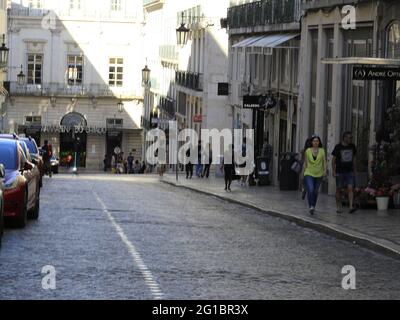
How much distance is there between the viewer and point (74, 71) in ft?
301

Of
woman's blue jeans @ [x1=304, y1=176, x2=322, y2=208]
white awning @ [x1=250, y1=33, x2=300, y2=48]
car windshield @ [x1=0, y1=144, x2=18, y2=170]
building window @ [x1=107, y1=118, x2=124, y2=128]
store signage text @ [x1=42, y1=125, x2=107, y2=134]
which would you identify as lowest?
woman's blue jeans @ [x1=304, y1=176, x2=322, y2=208]

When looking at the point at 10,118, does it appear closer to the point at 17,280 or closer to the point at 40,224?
the point at 40,224

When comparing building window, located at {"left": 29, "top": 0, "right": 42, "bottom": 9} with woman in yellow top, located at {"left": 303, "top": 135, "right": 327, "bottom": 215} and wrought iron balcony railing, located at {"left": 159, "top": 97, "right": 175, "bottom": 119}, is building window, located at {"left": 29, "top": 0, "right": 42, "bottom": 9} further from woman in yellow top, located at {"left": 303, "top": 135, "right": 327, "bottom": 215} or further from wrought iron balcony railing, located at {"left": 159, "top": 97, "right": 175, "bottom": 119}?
woman in yellow top, located at {"left": 303, "top": 135, "right": 327, "bottom": 215}

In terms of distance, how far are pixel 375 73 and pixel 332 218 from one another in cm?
303

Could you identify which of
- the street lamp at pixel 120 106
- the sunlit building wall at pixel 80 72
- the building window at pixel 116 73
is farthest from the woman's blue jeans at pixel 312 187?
the building window at pixel 116 73

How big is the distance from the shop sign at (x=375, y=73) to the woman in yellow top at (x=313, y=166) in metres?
1.58

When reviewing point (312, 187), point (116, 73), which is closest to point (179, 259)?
point (312, 187)

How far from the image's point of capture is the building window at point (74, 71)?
9144 centimetres

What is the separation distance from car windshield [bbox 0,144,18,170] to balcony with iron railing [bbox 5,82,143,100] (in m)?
66.9

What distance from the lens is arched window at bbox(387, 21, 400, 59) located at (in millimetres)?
29156

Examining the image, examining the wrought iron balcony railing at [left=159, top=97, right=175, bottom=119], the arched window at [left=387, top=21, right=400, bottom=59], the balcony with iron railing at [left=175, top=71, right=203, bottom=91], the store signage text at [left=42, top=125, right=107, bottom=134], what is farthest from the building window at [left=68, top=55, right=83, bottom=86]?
the arched window at [left=387, top=21, right=400, bottom=59]

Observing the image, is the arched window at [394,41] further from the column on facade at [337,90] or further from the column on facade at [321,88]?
the column on facade at [321,88]

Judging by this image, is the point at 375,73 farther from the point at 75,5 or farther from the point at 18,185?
the point at 75,5

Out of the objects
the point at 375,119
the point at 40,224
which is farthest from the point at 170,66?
the point at 40,224
